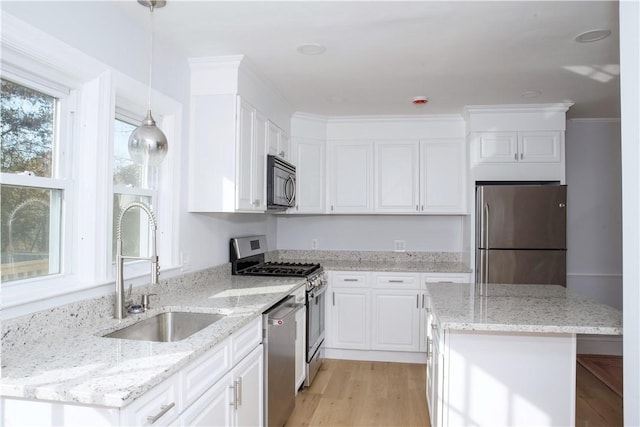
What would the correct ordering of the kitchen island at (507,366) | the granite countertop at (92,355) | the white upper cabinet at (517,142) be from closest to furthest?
the granite countertop at (92,355)
the kitchen island at (507,366)
the white upper cabinet at (517,142)

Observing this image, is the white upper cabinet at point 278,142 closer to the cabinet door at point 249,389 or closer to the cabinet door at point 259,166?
the cabinet door at point 259,166

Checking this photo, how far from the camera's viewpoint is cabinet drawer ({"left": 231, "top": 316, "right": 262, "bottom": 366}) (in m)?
1.98

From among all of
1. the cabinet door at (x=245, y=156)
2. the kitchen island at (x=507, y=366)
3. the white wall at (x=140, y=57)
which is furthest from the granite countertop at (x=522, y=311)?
the white wall at (x=140, y=57)

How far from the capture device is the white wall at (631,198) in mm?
1521

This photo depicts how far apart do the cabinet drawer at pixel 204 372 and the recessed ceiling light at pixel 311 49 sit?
5.61 ft

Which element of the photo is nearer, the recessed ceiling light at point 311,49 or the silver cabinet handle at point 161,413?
the silver cabinet handle at point 161,413

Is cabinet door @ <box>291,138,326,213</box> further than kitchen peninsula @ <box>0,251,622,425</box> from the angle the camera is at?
Yes

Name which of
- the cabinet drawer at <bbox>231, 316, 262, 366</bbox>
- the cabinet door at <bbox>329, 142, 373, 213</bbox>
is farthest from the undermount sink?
the cabinet door at <bbox>329, 142, 373, 213</bbox>

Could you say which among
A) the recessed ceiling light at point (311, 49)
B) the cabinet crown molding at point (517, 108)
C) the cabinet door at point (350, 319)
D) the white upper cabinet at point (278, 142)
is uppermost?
the recessed ceiling light at point (311, 49)

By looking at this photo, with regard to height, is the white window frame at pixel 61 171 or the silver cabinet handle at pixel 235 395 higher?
the white window frame at pixel 61 171

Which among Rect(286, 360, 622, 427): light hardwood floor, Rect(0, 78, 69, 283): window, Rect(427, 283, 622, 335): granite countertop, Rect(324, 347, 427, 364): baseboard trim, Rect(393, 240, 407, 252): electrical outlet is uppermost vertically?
Rect(0, 78, 69, 283): window

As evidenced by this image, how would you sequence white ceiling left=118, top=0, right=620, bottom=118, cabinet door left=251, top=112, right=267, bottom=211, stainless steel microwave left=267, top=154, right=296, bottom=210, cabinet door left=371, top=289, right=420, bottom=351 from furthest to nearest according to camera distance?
cabinet door left=371, top=289, right=420, bottom=351
stainless steel microwave left=267, top=154, right=296, bottom=210
cabinet door left=251, top=112, right=267, bottom=211
white ceiling left=118, top=0, right=620, bottom=118

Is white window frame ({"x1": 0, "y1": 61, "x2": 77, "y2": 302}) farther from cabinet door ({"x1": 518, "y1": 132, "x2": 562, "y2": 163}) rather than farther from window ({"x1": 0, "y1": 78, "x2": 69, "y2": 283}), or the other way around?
cabinet door ({"x1": 518, "y1": 132, "x2": 562, "y2": 163})

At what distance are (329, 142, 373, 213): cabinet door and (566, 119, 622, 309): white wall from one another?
2.04 metres
